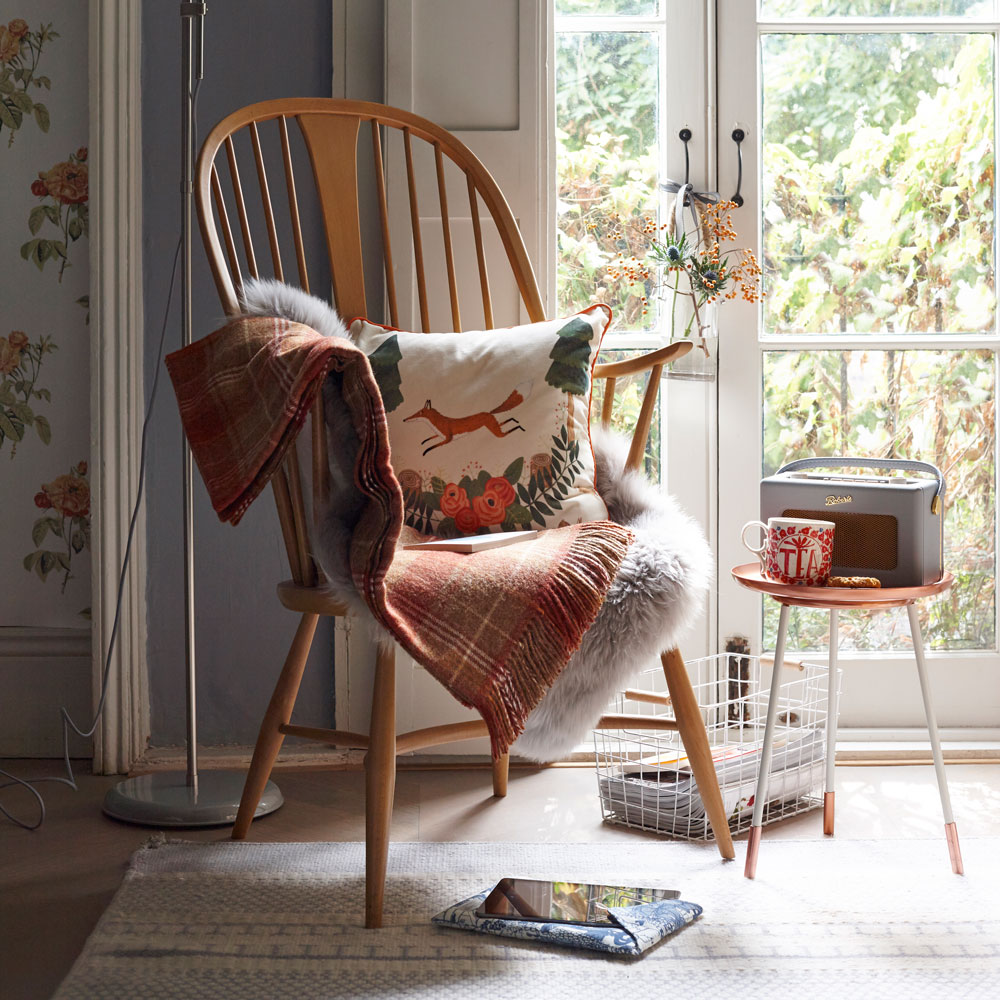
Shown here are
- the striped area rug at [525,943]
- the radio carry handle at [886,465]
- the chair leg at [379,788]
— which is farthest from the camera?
the radio carry handle at [886,465]

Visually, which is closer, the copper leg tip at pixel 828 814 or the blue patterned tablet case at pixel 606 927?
the blue patterned tablet case at pixel 606 927

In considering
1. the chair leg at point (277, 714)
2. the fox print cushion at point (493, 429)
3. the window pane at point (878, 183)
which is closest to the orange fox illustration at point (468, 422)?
the fox print cushion at point (493, 429)

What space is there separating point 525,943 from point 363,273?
116 centimetres

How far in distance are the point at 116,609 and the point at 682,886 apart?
1.15 m

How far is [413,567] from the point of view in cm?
131

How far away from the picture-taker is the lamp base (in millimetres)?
1700

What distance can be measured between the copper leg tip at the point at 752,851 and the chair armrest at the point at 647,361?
665 mm

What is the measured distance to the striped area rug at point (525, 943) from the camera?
1.19m

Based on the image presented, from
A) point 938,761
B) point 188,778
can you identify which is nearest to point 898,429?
point 938,761

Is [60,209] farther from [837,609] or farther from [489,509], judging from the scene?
[837,609]

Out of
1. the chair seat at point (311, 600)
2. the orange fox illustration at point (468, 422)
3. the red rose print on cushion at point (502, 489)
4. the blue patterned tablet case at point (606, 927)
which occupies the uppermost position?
the orange fox illustration at point (468, 422)

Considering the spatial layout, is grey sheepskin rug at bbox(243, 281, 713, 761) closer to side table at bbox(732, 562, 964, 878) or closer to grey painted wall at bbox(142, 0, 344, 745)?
side table at bbox(732, 562, 964, 878)

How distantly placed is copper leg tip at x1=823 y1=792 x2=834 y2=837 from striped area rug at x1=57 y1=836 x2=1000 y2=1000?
2.6 inches

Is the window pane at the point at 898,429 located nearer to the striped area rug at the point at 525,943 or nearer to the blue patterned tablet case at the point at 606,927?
the striped area rug at the point at 525,943
